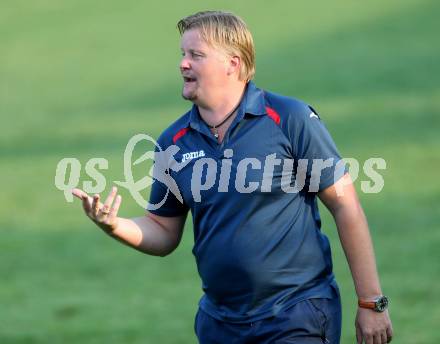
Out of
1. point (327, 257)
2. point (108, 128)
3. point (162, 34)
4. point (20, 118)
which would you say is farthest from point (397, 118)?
point (327, 257)

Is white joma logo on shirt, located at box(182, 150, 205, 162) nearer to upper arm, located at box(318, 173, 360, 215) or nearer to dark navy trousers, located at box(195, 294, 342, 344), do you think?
upper arm, located at box(318, 173, 360, 215)

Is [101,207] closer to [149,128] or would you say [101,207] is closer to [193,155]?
[193,155]

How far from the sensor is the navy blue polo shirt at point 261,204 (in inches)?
220

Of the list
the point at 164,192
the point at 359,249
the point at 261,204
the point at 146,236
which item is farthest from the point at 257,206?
the point at 146,236

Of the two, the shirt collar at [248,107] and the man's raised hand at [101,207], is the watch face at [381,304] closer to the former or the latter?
the shirt collar at [248,107]

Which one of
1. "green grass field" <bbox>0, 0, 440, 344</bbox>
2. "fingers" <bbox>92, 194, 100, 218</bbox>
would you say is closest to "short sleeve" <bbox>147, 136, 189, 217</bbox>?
"fingers" <bbox>92, 194, 100, 218</bbox>

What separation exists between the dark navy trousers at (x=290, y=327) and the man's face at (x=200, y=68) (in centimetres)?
106

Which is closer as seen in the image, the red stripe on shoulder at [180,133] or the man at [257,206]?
the man at [257,206]

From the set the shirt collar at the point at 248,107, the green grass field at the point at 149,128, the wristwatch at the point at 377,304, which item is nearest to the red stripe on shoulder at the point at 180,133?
the shirt collar at the point at 248,107

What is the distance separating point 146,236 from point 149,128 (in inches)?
593

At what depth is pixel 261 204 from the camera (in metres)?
5.63

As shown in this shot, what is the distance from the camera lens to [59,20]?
33.7m

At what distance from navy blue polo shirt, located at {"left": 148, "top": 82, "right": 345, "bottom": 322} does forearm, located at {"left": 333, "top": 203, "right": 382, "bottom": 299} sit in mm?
176

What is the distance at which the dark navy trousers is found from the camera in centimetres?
559
